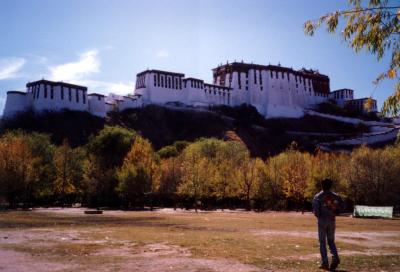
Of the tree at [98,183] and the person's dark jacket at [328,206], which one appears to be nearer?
the person's dark jacket at [328,206]

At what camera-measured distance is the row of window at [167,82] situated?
491 feet

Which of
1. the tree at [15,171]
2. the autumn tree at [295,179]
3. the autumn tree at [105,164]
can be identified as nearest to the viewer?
the tree at [15,171]

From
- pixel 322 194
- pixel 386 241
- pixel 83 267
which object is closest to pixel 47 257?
pixel 83 267

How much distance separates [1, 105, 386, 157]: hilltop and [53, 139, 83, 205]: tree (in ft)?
117

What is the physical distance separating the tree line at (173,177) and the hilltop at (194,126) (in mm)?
38720

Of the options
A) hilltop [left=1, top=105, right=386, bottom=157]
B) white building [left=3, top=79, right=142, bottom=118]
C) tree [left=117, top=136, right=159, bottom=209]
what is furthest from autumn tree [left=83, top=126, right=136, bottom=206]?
white building [left=3, top=79, right=142, bottom=118]

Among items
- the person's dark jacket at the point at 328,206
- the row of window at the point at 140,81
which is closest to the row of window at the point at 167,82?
the row of window at the point at 140,81

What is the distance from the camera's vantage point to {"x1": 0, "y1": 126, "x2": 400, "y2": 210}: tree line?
62125 mm

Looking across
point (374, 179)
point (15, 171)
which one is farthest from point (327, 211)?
point (15, 171)

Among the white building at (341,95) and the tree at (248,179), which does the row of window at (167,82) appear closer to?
the white building at (341,95)

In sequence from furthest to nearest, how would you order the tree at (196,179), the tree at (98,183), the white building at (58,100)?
the white building at (58,100) < the tree at (98,183) < the tree at (196,179)

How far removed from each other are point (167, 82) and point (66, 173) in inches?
3057

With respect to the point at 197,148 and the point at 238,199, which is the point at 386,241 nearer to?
the point at 238,199

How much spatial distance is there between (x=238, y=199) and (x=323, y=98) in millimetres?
116933
